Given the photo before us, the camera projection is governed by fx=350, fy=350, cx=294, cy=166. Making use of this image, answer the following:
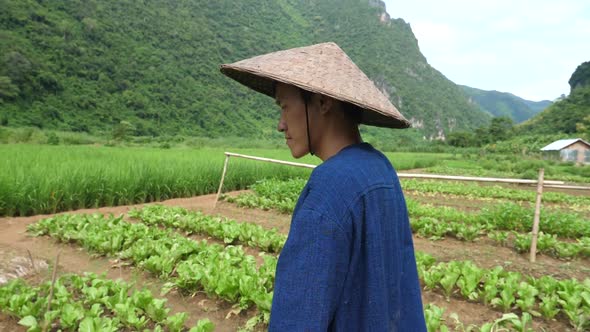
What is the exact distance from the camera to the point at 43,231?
4.96 m

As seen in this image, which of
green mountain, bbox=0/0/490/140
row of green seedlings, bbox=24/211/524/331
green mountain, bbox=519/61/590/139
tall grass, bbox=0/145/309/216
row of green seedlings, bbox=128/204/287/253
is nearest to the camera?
row of green seedlings, bbox=24/211/524/331

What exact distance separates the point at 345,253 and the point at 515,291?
3326mm

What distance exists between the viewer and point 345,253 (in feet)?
2.69

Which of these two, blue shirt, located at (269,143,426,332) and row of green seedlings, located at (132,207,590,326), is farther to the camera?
row of green seedlings, located at (132,207,590,326)

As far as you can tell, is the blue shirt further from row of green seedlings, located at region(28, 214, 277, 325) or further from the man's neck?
row of green seedlings, located at region(28, 214, 277, 325)

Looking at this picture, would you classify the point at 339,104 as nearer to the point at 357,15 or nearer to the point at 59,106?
the point at 59,106

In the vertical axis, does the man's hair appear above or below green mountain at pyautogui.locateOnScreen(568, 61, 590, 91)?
below

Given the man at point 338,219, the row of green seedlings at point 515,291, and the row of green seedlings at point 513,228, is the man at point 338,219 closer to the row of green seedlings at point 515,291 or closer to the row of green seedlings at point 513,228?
the row of green seedlings at point 515,291

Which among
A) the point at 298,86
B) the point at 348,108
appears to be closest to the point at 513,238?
the point at 348,108

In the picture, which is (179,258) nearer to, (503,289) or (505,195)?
(503,289)

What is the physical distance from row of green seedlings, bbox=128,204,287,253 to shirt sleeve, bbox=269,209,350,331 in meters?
3.82

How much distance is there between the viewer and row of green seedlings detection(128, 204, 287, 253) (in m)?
4.74

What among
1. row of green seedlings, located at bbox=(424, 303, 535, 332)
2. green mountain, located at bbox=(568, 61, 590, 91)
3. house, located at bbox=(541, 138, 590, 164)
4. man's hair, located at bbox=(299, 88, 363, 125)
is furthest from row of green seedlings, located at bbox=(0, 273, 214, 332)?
green mountain, located at bbox=(568, 61, 590, 91)

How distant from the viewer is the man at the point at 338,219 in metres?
0.78
